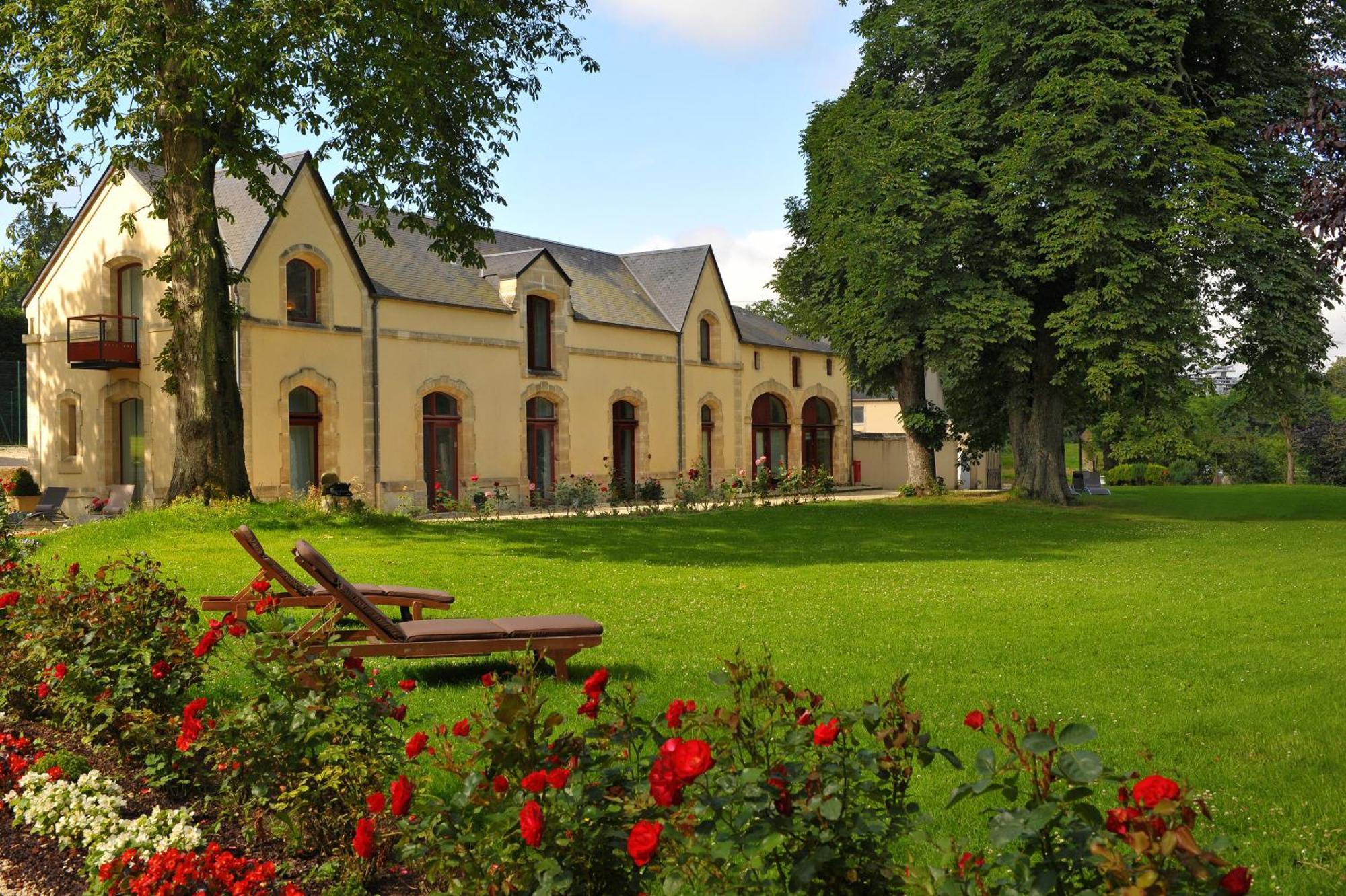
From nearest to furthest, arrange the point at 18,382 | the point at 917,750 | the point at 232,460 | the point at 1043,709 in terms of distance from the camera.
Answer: the point at 917,750
the point at 1043,709
the point at 232,460
the point at 18,382

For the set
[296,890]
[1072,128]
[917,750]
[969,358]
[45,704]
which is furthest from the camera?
[969,358]

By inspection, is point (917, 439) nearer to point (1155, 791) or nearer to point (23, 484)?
point (23, 484)

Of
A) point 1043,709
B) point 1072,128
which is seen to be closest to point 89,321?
point 1072,128

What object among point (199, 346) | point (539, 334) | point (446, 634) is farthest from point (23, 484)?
point (446, 634)

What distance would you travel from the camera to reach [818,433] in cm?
4381

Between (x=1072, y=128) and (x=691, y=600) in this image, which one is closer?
(x=691, y=600)

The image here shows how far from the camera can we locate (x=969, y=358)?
26250 mm

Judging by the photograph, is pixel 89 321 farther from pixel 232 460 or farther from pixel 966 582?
pixel 966 582

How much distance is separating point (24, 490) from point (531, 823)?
1113 inches

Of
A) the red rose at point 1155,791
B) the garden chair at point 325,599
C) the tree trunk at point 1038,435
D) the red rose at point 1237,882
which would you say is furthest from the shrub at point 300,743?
the tree trunk at point 1038,435

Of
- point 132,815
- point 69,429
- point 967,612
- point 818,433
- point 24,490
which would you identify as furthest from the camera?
point 818,433

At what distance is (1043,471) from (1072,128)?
31.0ft

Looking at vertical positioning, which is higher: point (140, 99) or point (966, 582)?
point (140, 99)

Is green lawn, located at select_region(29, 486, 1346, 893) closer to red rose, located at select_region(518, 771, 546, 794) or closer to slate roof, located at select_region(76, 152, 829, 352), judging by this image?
red rose, located at select_region(518, 771, 546, 794)
